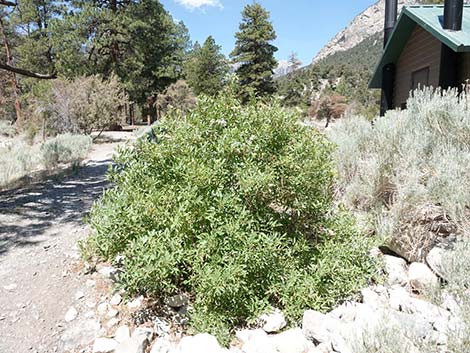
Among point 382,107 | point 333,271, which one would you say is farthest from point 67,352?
point 382,107

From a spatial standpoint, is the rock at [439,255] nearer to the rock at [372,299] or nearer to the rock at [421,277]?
the rock at [421,277]

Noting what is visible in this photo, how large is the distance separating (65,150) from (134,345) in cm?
927

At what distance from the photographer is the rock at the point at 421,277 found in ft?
9.19

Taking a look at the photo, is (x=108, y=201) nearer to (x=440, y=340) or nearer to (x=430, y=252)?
(x=440, y=340)

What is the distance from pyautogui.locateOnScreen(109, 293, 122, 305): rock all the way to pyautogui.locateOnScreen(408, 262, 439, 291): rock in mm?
2592

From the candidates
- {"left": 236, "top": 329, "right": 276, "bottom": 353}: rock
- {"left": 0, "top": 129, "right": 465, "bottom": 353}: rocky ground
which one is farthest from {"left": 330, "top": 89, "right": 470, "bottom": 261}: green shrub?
{"left": 236, "top": 329, "right": 276, "bottom": 353}: rock

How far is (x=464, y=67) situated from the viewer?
6676 millimetres

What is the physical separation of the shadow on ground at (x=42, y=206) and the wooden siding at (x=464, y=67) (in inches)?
268

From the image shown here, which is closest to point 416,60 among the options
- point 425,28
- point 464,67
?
point 425,28

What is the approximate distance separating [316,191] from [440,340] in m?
1.41

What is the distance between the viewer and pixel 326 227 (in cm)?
322

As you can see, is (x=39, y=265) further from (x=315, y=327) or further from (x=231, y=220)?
(x=315, y=327)

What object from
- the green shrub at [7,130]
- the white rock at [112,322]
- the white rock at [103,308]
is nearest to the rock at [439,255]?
the white rock at [112,322]

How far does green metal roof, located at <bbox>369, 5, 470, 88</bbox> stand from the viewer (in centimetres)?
604
